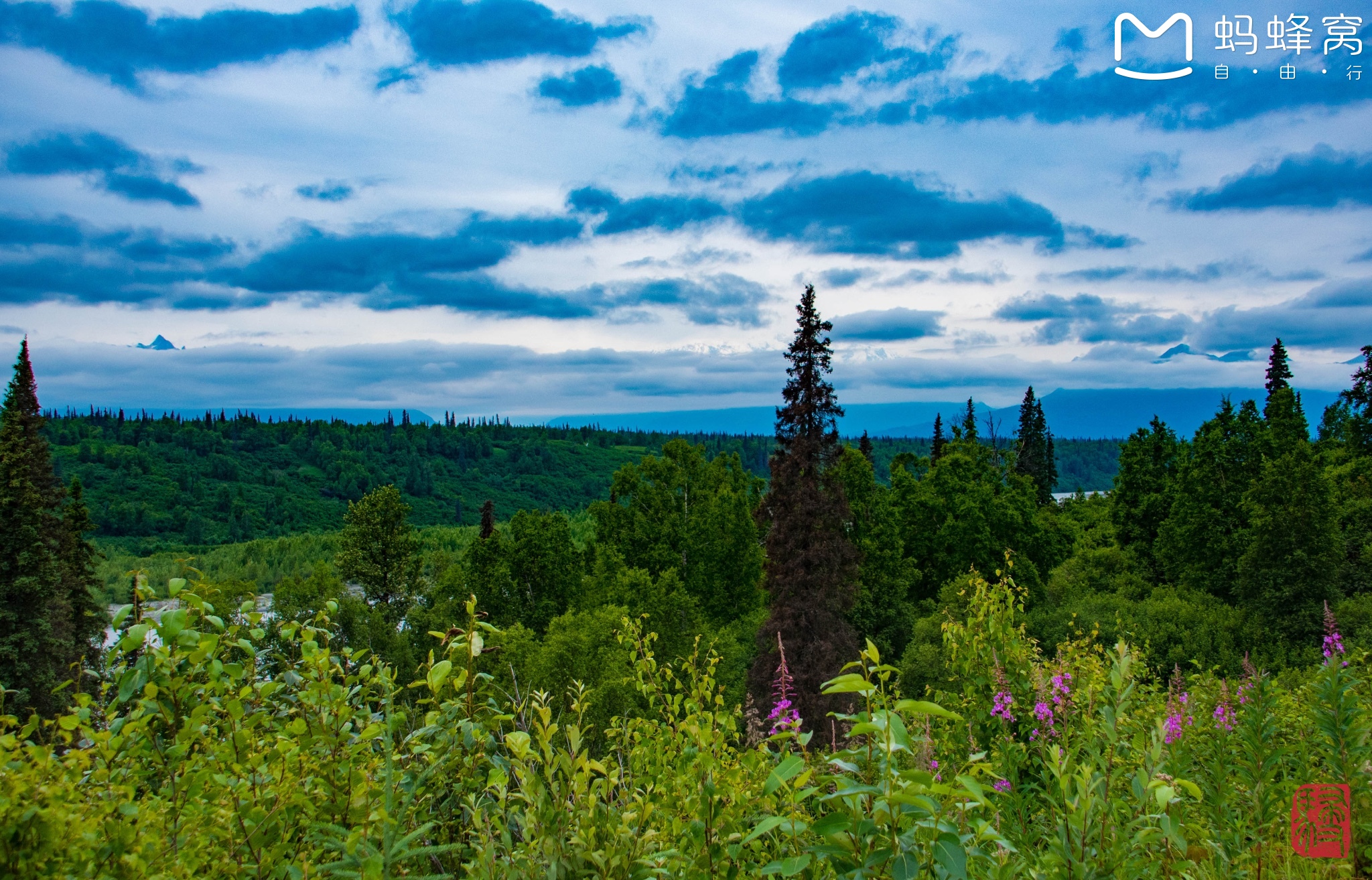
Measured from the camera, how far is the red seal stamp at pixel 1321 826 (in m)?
3.28

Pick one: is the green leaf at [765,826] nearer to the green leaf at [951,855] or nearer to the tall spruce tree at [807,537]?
the green leaf at [951,855]

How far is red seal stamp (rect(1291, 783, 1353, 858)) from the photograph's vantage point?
3.28 m

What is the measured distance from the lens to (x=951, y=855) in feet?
5.59

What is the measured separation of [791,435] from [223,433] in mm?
198338

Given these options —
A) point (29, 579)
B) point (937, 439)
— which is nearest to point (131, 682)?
point (29, 579)

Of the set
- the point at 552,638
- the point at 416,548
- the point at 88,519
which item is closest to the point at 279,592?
the point at 416,548

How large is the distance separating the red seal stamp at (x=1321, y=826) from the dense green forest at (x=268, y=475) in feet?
363

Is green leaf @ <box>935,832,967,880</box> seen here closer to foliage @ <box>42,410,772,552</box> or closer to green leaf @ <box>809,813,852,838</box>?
green leaf @ <box>809,813,852,838</box>

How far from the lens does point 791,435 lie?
24562 millimetres

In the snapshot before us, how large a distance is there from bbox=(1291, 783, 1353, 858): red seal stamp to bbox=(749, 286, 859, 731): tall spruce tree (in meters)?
18.7

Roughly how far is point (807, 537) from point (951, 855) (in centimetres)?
2187

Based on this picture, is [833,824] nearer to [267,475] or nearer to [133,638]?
[133,638]

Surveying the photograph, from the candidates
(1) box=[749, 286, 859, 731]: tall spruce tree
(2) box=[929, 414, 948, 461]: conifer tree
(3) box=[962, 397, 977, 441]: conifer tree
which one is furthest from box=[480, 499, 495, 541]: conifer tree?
(2) box=[929, 414, 948, 461]: conifer tree

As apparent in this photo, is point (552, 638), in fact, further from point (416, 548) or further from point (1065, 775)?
point (1065, 775)
